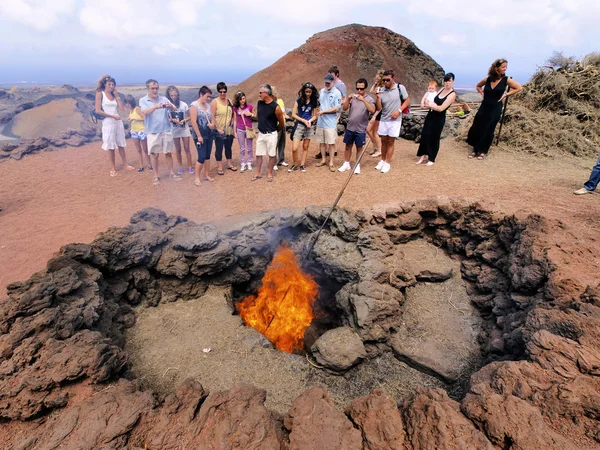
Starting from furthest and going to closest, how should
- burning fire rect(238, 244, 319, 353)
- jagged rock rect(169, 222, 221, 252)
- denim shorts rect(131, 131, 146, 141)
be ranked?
denim shorts rect(131, 131, 146, 141), burning fire rect(238, 244, 319, 353), jagged rock rect(169, 222, 221, 252)

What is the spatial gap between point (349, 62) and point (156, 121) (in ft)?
45.0

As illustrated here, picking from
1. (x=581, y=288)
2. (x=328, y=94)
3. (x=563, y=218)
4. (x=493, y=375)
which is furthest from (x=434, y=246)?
(x=328, y=94)

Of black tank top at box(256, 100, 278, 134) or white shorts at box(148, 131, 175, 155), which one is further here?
white shorts at box(148, 131, 175, 155)

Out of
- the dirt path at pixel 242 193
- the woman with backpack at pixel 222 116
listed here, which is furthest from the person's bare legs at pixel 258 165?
the woman with backpack at pixel 222 116

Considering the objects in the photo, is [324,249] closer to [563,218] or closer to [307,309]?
[307,309]

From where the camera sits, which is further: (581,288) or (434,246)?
(434,246)

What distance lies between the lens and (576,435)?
101 inches

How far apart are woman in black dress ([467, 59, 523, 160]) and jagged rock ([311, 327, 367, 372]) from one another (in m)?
7.07

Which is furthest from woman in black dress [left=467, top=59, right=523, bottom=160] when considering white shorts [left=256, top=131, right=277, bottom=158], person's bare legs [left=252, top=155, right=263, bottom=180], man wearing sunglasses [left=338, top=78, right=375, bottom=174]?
person's bare legs [left=252, top=155, right=263, bottom=180]

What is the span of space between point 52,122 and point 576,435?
21.4m

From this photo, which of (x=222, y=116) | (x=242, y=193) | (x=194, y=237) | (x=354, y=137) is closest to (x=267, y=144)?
(x=222, y=116)

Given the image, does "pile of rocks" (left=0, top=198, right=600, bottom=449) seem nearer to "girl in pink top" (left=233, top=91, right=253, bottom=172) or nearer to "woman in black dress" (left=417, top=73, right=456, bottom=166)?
"woman in black dress" (left=417, top=73, right=456, bottom=166)

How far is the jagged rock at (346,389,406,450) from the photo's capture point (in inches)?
104

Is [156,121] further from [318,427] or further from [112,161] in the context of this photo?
[318,427]
